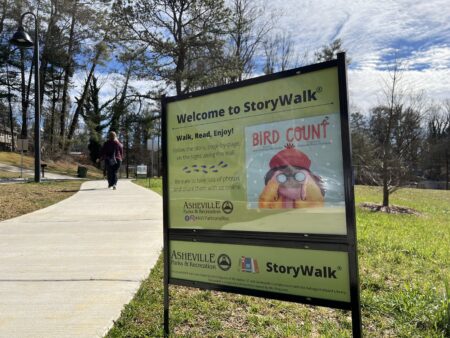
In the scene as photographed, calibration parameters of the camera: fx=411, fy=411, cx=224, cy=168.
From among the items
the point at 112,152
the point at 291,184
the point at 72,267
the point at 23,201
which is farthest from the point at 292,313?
the point at 112,152

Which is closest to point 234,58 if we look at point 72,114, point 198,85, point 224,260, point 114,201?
point 198,85

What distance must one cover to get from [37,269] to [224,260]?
272 cm

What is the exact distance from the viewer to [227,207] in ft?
9.17

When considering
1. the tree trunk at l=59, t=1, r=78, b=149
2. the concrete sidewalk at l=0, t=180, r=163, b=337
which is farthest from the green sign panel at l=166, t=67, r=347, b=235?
the tree trunk at l=59, t=1, r=78, b=149

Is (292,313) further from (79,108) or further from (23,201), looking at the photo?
(79,108)

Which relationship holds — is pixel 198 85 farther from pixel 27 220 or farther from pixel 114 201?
pixel 27 220

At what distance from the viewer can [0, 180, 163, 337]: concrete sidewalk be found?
3.17 metres

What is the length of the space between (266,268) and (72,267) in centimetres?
282

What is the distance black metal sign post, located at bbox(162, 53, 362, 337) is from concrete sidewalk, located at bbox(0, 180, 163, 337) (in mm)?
824

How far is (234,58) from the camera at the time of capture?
80.4 feet

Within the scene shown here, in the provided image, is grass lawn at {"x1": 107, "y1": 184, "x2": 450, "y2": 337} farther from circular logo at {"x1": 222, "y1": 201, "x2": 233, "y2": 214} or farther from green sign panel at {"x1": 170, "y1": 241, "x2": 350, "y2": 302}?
circular logo at {"x1": 222, "y1": 201, "x2": 233, "y2": 214}

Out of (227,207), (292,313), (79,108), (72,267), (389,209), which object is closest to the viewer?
(227,207)

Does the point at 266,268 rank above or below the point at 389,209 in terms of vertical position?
above

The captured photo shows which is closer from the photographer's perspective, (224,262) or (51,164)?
(224,262)
